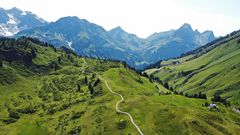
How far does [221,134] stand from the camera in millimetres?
197875

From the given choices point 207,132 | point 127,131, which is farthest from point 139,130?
point 207,132

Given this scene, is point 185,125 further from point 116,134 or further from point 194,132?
point 116,134

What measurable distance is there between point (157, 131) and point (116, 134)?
2258 cm

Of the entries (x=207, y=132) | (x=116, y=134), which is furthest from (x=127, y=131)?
(x=207, y=132)

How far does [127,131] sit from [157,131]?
16.5 metres

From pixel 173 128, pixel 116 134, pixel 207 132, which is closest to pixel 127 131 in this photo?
pixel 116 134

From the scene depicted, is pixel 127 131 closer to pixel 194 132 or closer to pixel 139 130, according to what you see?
pixel 139 130

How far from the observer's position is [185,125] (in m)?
200

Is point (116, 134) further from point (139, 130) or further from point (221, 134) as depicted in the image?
point (221, 134)

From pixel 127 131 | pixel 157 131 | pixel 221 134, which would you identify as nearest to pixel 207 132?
pixel 221 134

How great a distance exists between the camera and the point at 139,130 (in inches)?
7712

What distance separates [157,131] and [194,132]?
65.3 feet

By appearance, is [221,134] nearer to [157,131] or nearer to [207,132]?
[207,132]

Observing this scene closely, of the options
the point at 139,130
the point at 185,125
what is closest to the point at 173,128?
the point at 185,125
